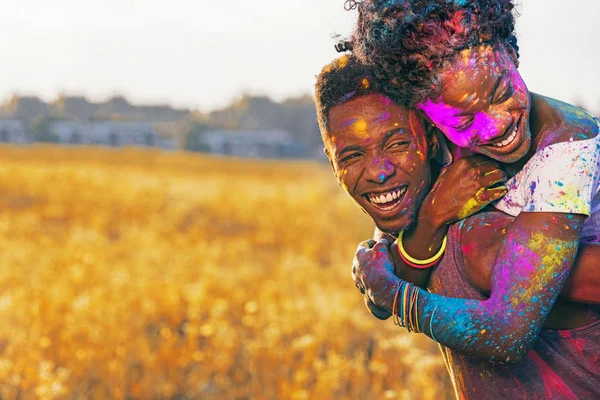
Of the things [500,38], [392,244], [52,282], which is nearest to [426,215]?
[392,244]

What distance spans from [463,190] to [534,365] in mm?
552

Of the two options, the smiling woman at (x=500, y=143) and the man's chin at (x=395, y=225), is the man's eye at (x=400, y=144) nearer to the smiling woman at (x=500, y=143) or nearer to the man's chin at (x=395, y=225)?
the smiling woman at (x=500, y=143)

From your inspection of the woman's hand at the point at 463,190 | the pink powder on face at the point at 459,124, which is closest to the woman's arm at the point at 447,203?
Result: the woman's hand at the point at 463,190

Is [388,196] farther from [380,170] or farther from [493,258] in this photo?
[493,258]

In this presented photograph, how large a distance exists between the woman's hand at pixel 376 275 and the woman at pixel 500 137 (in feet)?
0.19

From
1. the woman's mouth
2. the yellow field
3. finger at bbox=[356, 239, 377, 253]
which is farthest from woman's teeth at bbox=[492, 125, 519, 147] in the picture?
the yellow field

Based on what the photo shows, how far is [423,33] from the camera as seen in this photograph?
1923 mm

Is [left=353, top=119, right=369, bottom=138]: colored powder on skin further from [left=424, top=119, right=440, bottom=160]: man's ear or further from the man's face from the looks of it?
[left=424, top=119, right=440, bottom=160]: man's ear

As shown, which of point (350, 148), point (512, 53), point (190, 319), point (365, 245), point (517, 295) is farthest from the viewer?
point (190, 319)

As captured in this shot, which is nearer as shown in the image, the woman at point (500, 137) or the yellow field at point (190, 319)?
the woman at point (500, 137)

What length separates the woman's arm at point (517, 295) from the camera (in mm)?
1860

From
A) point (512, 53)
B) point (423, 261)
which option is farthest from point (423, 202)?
point (512, 53)

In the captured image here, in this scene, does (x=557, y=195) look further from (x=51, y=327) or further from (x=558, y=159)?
(x=51, y=327)

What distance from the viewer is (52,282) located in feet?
24.0
